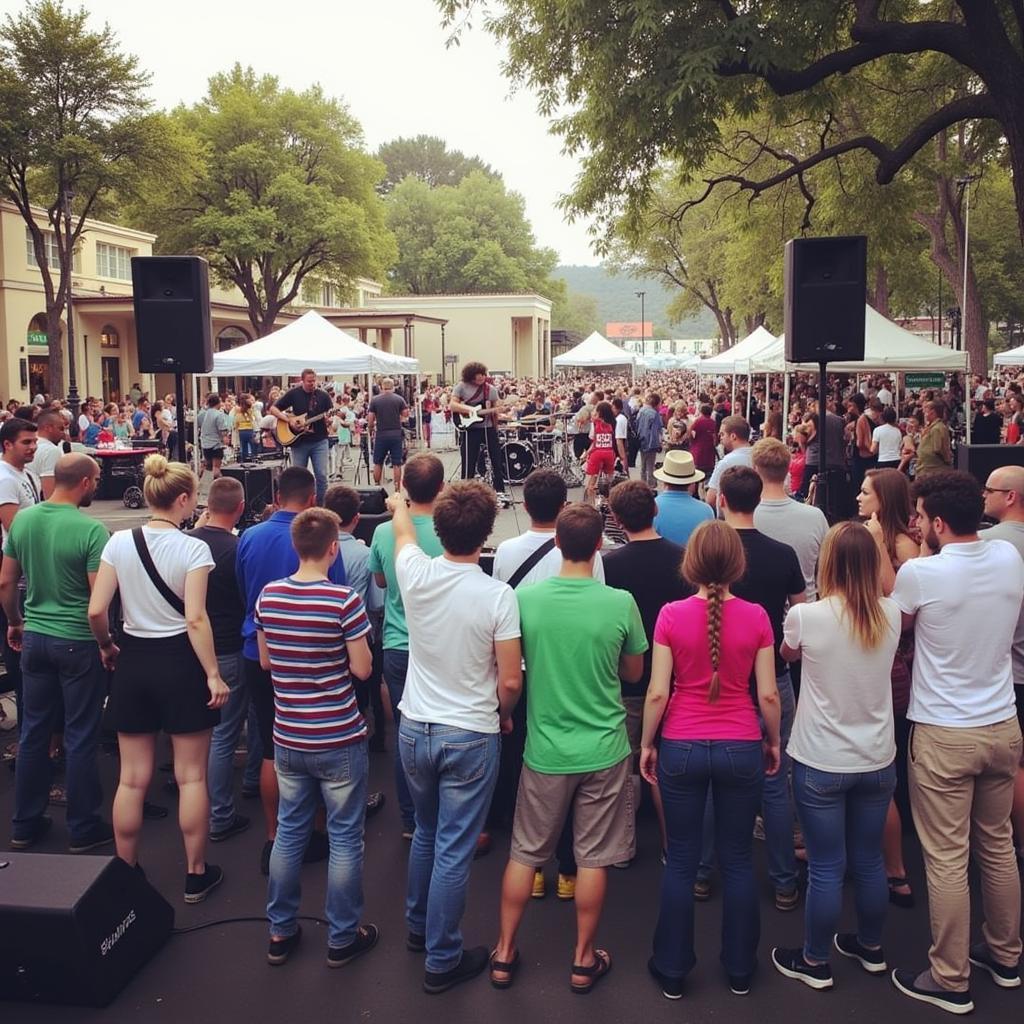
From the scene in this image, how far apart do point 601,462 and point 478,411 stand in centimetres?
183

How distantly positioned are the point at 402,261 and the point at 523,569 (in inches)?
3116

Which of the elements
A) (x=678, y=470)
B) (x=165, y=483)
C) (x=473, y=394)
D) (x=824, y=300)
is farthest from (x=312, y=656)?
(x=473, y=394)

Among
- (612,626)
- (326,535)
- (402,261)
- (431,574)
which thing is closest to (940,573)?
(612,626)

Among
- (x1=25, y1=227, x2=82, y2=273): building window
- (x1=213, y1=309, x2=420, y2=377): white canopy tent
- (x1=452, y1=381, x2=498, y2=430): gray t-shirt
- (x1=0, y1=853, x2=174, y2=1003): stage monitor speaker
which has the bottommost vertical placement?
(x1=0, y1=853, x2=174, y2=1003): stage monitor speaker

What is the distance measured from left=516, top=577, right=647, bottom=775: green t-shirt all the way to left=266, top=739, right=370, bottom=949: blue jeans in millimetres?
683

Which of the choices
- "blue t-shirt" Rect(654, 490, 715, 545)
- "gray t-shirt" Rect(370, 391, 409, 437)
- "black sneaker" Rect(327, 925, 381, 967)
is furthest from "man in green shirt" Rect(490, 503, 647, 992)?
"gray t-shirt" Rect(370, 391, 409, 437)

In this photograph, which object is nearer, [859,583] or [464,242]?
[859,583]

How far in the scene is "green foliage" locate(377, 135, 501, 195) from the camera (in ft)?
346

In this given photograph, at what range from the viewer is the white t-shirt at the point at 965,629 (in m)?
3.27

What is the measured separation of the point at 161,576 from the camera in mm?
3895

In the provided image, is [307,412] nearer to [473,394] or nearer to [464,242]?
[473,394]

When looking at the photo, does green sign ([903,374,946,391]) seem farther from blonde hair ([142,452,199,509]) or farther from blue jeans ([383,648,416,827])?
blonde hair ([142,452,199,509])

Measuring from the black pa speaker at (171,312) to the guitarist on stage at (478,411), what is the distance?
420cm

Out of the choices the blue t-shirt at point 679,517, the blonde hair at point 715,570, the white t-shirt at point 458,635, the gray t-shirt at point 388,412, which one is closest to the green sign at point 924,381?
the gray t-shirt at point 388,412
